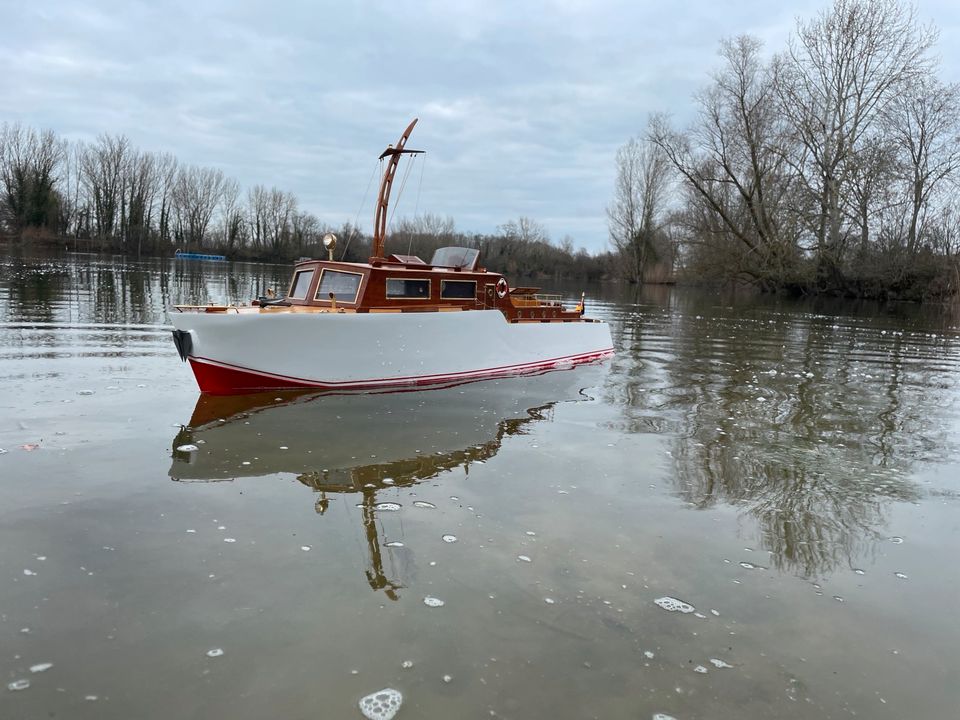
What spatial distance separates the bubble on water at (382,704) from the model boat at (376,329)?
6.40 metres

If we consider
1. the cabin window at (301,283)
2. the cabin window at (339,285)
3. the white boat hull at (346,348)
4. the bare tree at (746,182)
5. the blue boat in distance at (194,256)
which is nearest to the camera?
the white boat hull at (346,348)

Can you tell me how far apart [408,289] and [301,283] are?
1.97m

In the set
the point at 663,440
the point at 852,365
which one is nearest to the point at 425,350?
the point at 663,440

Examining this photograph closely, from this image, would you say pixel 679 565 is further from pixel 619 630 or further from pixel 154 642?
pixel 154 642

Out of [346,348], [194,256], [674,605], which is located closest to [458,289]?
[346,348]

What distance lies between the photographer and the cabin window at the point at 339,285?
962cm

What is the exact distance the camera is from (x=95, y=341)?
11.9m

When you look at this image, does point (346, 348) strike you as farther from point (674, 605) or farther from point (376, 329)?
point (674, 605)

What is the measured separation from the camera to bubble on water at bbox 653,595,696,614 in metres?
3.71

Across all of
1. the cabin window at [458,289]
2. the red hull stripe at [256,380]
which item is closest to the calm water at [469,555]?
the red hull stripe at [256,380]

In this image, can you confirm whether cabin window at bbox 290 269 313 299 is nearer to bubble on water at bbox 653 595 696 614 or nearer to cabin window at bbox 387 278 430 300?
cabin window at bbox 387 278 430 300

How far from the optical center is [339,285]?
388 inches

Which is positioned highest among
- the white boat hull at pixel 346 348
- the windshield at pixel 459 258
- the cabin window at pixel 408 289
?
the windshield at pixel 459 258

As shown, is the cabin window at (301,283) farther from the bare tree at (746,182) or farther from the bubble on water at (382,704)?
the bare tree at (746,182)
